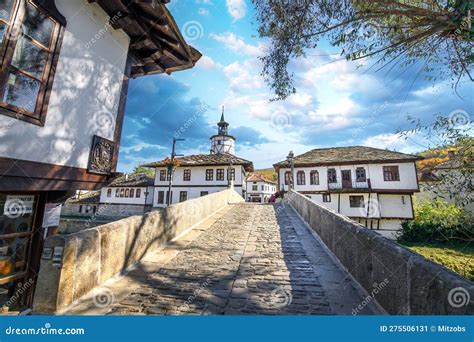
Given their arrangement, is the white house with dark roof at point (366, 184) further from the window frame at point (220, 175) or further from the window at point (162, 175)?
the window at point (162, 175)

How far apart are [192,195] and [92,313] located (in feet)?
86.5

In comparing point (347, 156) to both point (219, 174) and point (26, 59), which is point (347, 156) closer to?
point (219, 174)

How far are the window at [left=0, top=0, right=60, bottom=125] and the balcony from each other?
25.9 m

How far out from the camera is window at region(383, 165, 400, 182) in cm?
2316

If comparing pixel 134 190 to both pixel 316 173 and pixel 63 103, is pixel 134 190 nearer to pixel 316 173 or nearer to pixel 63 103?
pixel 316 173

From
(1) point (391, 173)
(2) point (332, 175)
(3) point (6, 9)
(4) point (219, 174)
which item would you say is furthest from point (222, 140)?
(3) point (6, 9)

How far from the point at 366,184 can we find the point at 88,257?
1052 inches

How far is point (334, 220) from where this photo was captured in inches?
184

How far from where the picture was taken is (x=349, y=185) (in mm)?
24453

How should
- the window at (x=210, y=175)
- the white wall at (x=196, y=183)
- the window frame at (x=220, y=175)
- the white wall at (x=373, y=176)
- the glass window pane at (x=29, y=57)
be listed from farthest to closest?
the window at (x=210, y=175), the window frame at (x=220, y=175), the white wall at (x=196, y=183), the white wall at (x=373, y=176), the glass window pane at (x=29, y=57)

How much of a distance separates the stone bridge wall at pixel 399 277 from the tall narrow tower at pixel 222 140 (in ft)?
125

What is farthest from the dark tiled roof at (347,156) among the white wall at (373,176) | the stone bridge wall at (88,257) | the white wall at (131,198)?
the stone bridge wall at (88,257)

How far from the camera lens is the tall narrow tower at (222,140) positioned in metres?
41.2

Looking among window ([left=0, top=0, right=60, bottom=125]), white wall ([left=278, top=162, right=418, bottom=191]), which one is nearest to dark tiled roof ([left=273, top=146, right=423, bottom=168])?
white wall ([left=278, top=162, right=418, bottom=191])
